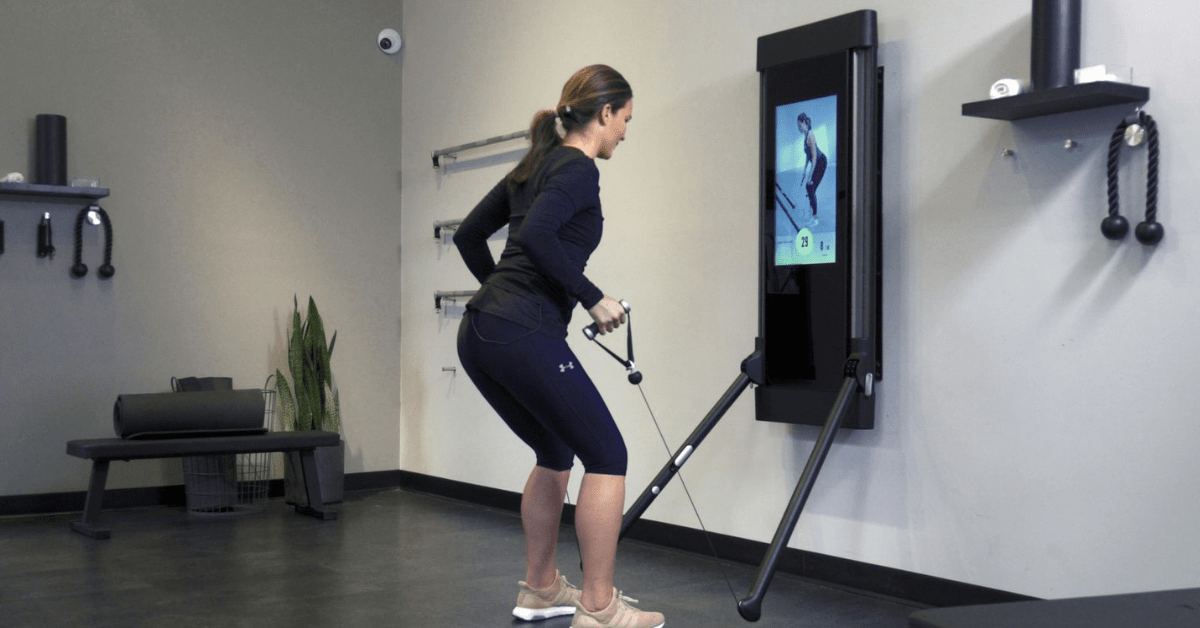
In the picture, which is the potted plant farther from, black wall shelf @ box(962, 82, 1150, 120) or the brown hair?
black wall shelf @ box(962, 82, 1150, 120)

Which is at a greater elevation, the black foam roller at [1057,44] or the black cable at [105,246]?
the black foam roller at [1057,44]

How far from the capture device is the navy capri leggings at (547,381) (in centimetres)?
231

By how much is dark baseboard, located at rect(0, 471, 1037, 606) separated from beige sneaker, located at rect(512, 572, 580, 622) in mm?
662

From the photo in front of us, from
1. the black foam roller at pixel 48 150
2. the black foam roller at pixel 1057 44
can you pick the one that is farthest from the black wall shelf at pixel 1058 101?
the black foam roller at pixel 48 150

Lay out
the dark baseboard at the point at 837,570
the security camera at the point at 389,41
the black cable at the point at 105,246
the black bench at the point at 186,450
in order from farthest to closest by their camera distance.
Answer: the security camera at the point at 389,41
the black cable at the point at 105,246
the black bench at the point at 186,450
the dark baseboard at the point at 837,570

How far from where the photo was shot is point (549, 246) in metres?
2.25

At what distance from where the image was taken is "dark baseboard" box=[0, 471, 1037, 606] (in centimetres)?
284

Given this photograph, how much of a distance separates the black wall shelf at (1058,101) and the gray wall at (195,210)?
3281mm

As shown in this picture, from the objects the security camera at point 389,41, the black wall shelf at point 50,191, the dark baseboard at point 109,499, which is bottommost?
the dark baseboard at point 109,499

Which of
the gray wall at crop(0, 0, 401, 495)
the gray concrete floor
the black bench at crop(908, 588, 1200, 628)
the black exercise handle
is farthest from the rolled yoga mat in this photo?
the black bench at crop(908, 588, 1200, 628)

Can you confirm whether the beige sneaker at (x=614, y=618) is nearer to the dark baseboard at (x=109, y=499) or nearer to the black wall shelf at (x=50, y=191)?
the dark baseboard at (x=109, y=499)

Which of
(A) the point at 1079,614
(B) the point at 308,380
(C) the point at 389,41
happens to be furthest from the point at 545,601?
(C) the point at 389,41

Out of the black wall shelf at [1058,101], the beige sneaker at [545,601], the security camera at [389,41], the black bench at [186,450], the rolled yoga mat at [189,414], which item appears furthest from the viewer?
the security camera at [389,41]

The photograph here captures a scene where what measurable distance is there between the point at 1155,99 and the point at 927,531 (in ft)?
3.91
